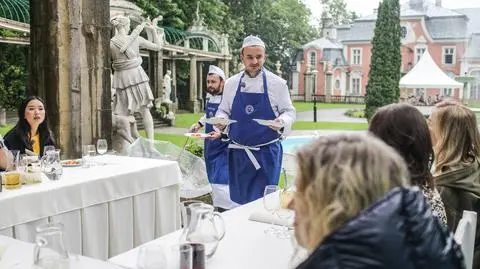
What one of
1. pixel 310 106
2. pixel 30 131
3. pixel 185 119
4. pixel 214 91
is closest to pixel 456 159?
pixel 30 131

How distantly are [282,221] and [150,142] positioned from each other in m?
4.47

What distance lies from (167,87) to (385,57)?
605 centimetres

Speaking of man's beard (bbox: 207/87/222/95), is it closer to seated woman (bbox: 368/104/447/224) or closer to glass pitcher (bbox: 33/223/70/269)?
seated woman (bbox: 368/104/447/224)

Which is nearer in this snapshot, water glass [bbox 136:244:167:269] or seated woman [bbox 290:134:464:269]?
seated woman [bbox 290:134:464:269]

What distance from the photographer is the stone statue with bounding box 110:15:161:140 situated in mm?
6240

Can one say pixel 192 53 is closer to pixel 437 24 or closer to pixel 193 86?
pixel 193 86

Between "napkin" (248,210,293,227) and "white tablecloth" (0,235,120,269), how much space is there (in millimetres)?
655

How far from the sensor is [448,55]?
41.7 feet

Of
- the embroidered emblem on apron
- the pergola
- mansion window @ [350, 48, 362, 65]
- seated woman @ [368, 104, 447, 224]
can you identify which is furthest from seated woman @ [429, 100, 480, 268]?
mansion window @ [350, 48, 362, 65]

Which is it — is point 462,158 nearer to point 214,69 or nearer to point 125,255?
point 125,255

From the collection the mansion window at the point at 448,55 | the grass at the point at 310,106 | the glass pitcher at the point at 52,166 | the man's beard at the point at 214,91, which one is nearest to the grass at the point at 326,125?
the grass at the point at 310,106

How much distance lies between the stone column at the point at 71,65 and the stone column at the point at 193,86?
20.9 feet

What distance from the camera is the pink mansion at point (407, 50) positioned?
11938 millimetres

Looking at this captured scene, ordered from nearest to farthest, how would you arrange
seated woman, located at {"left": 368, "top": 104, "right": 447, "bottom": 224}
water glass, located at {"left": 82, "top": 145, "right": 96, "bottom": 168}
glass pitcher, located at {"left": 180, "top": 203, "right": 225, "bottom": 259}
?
glass pitcher, located at {"left": 180, "top": 203, "right": 225, "bottom": 259} < seated woman, located at {"left": 368, "top": 104, "right": 447, "bottom": 224} < water glass, located at {"left": 82, "top": 145, "right": 96, "bottom": 168}
